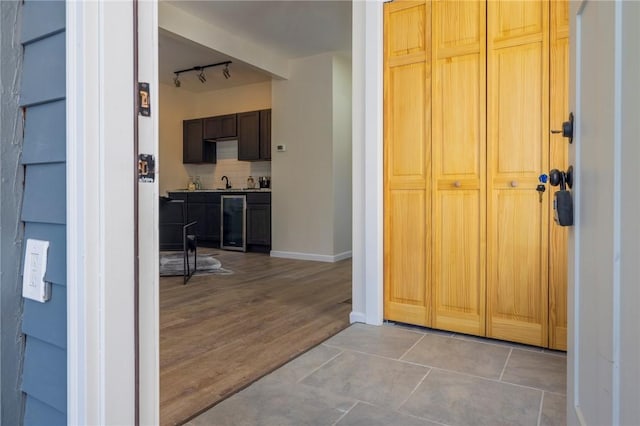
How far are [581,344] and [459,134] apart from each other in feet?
5.73

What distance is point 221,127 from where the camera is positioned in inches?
270

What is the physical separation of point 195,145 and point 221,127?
71 cm

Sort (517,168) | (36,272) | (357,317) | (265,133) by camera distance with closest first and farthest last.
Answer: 1. (36,272)
2. (517,168)
3. (357,317)
4. (265,133)

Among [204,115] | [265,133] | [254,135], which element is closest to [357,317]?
[265,133]

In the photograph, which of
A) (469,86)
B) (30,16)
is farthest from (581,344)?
(469,86)

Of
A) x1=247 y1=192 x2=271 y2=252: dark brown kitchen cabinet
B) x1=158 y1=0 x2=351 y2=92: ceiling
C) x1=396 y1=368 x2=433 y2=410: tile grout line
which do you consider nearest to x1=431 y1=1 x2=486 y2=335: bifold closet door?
x1=396 y1=368 x2=433 y2=410: tile grout line

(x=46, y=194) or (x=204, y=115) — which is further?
(x=204, y=115)

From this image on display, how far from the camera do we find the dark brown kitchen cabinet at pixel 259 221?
6.04 metres

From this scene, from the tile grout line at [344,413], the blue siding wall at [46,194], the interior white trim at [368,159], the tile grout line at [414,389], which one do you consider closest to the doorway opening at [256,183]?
the interior white trim at [368,159]

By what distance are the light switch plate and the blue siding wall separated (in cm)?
2

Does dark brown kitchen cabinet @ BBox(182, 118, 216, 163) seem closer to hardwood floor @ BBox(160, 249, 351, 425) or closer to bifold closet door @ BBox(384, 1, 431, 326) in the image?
hardwood floor @ BBox(160, 249, 351, 425)

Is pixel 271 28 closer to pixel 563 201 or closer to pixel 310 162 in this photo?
pixel 310 162

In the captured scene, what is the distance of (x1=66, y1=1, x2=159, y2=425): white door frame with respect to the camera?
764 mm

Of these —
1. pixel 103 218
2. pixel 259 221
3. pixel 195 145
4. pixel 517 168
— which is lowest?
pixel 259 221
